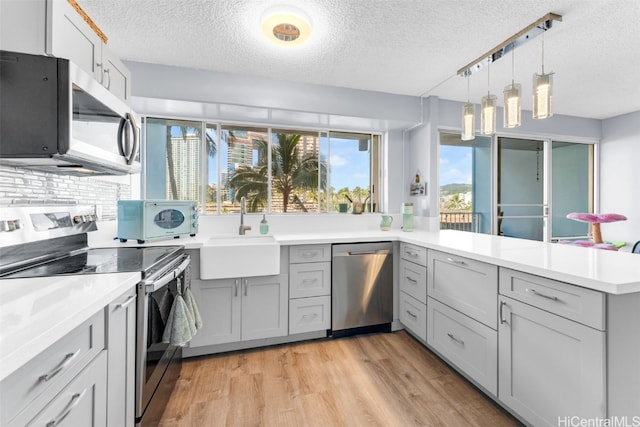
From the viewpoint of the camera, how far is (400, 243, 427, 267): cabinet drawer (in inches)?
93.0

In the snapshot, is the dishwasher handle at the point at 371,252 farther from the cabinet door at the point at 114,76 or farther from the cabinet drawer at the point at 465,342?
the cabinet door at the point at 114,76

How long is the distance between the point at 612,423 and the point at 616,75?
9.70 feet

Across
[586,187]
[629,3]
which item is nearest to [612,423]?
[629,3]

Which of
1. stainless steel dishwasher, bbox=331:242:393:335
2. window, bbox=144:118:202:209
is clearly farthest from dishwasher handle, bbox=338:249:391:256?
window, bbox=144:118:202:209

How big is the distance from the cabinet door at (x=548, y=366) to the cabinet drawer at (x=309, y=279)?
51.6 inches

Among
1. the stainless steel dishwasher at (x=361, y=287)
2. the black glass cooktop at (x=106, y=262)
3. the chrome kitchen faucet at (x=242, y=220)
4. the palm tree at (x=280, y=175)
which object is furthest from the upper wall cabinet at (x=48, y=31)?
the stainless steel dishwasher at (x=361, y=287)

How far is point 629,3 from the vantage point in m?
1.68

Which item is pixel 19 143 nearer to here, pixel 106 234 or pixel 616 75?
pixel 106 234

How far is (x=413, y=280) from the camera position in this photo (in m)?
2.49

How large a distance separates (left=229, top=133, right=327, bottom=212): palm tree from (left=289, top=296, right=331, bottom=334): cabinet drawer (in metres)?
1.09

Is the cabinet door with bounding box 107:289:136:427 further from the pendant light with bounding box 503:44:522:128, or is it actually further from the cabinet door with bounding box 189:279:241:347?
the pendant light with bounding box 503:44:522:128

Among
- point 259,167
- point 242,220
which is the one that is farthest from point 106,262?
point 259,167

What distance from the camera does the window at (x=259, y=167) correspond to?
2.87 meters

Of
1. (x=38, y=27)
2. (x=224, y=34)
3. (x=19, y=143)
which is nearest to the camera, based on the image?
(x=19, y=143)
